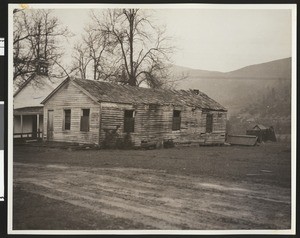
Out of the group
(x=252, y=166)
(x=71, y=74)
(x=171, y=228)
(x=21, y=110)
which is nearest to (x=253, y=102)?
(x=252, y=166)

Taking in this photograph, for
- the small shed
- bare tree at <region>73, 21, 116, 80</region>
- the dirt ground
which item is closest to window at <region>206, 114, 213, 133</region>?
the dirt ground

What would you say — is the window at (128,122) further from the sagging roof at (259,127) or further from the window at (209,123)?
the sagging roof at (259,127)

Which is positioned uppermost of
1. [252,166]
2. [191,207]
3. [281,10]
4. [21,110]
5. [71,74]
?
[281,10]

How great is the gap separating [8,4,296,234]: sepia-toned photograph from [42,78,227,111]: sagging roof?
1cm

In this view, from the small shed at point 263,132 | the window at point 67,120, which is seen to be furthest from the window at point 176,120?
the window at point 67,120

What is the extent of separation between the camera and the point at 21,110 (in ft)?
15.4

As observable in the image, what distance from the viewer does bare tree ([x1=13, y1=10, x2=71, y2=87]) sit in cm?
468

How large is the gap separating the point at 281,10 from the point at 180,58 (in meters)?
1.28

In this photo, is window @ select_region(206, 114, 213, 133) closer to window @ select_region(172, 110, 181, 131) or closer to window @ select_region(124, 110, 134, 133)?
window @ select_region(172, 110, 181, 131)

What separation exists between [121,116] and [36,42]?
4.26 ft

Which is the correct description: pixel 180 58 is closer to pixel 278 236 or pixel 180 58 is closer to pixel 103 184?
pixel 103 184

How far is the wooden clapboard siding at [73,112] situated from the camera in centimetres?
481

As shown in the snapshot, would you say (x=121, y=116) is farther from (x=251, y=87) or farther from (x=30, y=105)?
(x=251, y=87)

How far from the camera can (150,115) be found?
496 cm
